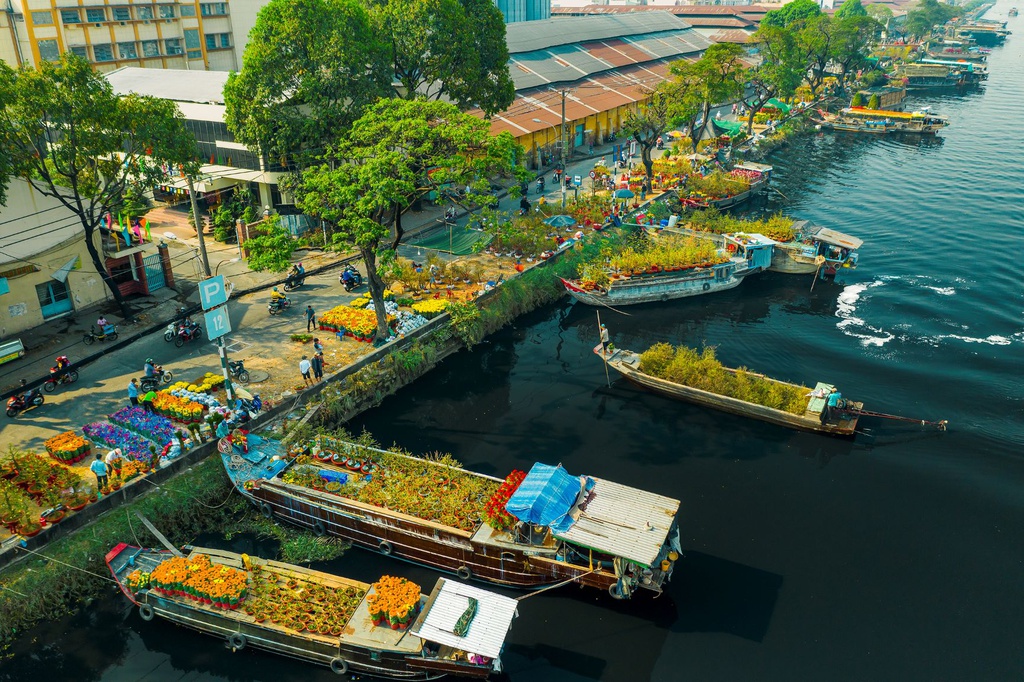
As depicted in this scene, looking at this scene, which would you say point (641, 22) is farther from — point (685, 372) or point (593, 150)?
point (685, 372)

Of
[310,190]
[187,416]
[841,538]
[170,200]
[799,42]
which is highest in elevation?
[799,42]

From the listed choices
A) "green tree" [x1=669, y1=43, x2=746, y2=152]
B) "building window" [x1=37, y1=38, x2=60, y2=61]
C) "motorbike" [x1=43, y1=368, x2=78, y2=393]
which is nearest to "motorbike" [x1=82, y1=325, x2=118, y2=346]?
"motorbike" [x1=43, y1=368, x2=78, y2=393]

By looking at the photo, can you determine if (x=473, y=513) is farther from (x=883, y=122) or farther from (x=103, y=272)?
(x=883, y=122)

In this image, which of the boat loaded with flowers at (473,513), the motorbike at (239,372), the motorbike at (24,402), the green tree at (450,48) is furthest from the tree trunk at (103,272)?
the green tree at (450,48)

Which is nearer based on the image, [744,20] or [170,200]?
[170,200]

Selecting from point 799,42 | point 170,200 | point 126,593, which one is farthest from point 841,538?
point 799,42

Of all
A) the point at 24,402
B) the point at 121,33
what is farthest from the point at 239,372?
the point at 121,33
